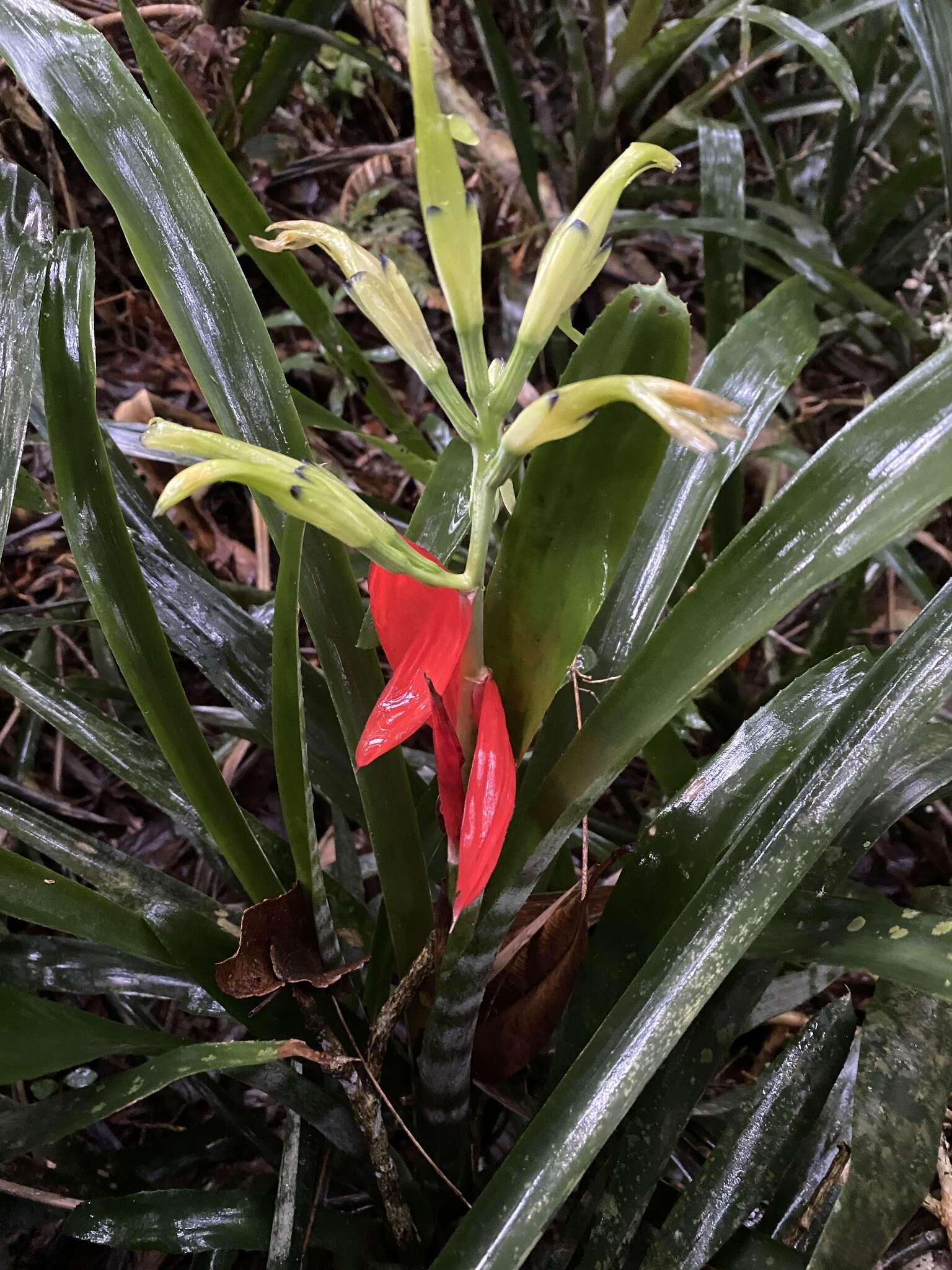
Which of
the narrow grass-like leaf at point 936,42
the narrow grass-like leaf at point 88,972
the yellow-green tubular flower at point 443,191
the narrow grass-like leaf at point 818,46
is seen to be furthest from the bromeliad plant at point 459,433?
the narrow grass-like leaf at point 936,42

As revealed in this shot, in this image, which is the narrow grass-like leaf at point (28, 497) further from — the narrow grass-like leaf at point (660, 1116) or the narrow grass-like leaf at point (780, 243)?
the narrow grass-like leaf at point (780, 243)

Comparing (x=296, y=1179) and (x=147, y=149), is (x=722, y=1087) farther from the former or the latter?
(x=147, y=149)

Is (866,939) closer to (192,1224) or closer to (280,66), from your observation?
(192,1224)

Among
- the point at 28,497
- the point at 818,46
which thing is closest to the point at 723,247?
the point at 818,46

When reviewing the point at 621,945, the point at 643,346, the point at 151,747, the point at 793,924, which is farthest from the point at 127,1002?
the point at 643,346

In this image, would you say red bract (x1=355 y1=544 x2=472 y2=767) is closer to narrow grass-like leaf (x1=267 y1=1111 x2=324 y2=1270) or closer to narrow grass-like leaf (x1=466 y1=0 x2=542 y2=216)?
narrow grass-like leaf (x1=267 y1=1111 x2=324 y2=1270)

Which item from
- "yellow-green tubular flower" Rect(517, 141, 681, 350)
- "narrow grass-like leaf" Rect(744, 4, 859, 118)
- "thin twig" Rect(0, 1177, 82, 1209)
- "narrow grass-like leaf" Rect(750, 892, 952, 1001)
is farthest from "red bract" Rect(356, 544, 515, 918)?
"narrow grass-like leaf" Rect(744, 4, 859, 118)
